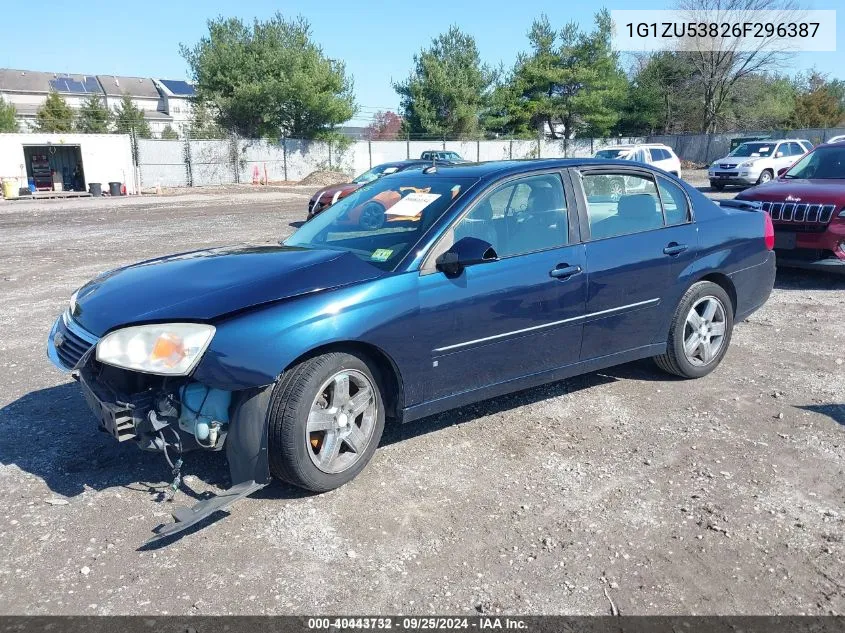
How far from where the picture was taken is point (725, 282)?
5406 mm

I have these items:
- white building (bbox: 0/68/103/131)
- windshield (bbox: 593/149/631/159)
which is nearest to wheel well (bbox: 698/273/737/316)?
windshield (bbox: 593/149/631/159)

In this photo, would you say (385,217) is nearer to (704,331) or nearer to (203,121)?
(704,331)

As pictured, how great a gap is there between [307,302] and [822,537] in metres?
2.66

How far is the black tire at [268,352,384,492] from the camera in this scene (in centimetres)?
333

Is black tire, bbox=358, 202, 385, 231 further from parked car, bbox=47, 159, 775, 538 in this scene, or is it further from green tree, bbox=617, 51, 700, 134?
green tree, bbox=617, 51, 700, 134

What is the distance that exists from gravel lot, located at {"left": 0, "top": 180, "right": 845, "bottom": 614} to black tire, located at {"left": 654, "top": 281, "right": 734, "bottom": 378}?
124mm

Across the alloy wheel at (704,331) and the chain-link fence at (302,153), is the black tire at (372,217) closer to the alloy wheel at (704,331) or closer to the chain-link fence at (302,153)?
the alloy wheel at (704,331)

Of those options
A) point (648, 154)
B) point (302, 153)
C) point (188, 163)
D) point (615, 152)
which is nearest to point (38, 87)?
point (302, 153)

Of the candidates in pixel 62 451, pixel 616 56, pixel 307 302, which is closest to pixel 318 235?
pixel 307 302

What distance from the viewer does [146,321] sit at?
329cm

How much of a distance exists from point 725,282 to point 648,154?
1818 cm

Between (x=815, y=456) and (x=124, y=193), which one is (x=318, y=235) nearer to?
(x=815, y=456)

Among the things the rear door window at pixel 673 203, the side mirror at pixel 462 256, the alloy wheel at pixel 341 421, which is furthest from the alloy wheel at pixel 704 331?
the alloy wheel at pixel 341 421

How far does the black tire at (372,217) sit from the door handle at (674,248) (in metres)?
2.04
